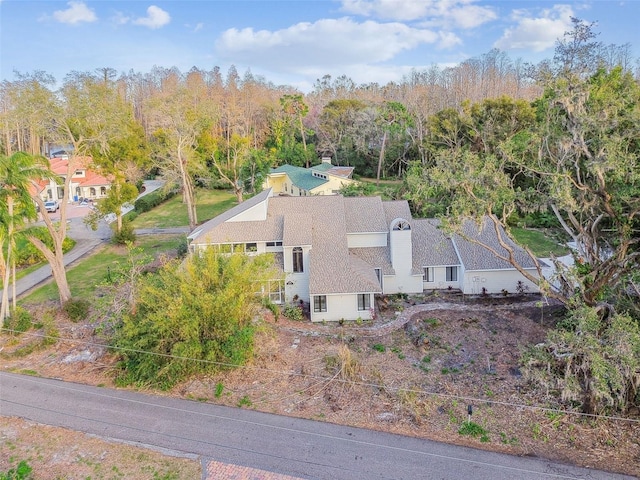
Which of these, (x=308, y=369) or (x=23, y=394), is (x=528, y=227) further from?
(x=23, y=394)

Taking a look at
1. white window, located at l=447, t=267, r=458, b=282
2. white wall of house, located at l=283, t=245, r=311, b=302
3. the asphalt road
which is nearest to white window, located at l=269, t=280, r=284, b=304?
white wall of house, located at l=283, t=245, r=311, b=302

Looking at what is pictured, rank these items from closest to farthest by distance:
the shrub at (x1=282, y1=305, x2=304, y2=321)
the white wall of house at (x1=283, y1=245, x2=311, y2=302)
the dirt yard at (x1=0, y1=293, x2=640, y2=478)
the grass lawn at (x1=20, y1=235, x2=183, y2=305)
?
the dirt yard at (x1=0, y1=293, x2=640, y2=478), the shrub at (x1=282, y1=305, x2=304, y2=321), the white wall of house at (x1=283, y1=245, x2=311, y2=302), the grass lawn at (x1=20, y1=235, x2=183, y2=305)

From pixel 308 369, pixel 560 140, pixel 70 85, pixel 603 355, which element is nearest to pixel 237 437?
pixel 308 369

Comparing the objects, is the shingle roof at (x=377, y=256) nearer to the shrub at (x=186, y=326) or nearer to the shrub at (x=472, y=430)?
the shrub at (x=186, y=326)

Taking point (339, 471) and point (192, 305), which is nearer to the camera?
point (339, 471)

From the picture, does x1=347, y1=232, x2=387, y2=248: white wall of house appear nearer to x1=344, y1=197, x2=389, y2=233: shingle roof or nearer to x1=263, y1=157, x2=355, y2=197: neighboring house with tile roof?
x1=344, y1=197, x2=389, y2=233: shingle roof

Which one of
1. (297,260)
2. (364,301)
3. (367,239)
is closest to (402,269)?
(367,239)

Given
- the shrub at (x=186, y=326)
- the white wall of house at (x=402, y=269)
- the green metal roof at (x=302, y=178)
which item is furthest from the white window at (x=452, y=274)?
the green metal roof at (x=302, y=178)
